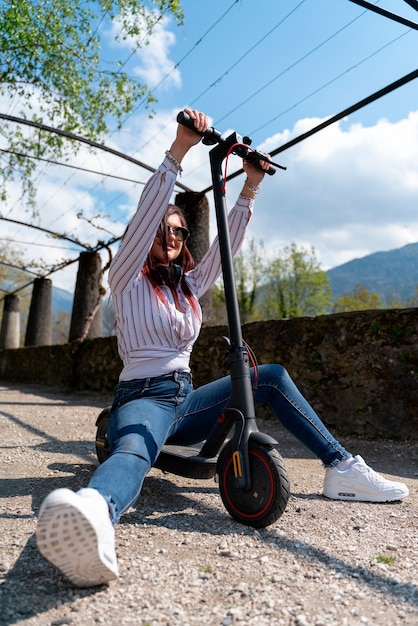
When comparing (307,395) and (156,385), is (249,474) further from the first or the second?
(307,395)

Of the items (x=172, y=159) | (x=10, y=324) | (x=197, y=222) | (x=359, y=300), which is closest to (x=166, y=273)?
(x=172, y=159)

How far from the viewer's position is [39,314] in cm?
1644

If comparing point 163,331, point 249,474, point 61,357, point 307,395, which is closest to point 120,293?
point 163,331

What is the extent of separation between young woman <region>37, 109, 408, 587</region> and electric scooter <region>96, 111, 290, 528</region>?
14 cm

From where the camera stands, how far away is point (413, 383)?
13.5 ft

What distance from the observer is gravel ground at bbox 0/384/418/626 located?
137cm

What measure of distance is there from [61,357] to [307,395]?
7187 mm

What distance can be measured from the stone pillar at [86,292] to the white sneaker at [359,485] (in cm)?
959

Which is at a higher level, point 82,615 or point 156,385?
point 156,385

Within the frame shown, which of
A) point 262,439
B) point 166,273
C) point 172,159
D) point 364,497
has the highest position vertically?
point 172,159

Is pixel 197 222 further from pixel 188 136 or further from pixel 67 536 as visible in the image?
pixel 67 536

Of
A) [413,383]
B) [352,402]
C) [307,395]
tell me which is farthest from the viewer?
[307,395]

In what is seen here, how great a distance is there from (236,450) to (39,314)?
15.4 meters

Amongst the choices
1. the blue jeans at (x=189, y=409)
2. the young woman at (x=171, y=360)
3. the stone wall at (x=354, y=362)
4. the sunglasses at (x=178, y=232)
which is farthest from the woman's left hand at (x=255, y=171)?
the stone wall at (x=354, y=362)
